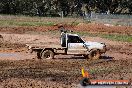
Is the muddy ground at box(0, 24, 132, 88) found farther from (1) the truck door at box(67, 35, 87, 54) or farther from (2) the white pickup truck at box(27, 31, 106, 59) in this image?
(1) the truck door at box(67, 35, 87, 54)

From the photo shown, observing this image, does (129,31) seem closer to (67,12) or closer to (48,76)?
(48,76)

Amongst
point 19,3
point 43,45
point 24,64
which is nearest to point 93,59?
point 43,45


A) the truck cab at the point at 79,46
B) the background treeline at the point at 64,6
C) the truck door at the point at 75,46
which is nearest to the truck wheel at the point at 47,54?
the truck cab at the point at 79,46

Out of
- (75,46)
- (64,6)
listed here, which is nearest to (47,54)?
(75,46)

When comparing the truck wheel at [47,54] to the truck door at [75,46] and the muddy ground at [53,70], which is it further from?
the truck door at [75,46]

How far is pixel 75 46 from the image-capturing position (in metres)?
23.1

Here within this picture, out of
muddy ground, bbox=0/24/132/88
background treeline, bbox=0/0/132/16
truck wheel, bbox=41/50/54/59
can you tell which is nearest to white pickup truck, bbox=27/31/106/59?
truck wheel, bbox=41/50/54/59

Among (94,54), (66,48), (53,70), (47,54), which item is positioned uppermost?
(66,48)

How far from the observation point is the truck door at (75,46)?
2308 cm

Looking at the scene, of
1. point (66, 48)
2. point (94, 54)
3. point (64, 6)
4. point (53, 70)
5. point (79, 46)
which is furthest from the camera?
point (64, 6)

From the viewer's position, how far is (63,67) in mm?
19859

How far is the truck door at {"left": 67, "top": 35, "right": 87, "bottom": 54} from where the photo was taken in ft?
75.7

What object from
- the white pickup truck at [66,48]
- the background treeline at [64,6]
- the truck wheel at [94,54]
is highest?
the white pickup truck at [66,48]

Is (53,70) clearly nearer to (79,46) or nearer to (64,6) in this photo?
(79,46)
